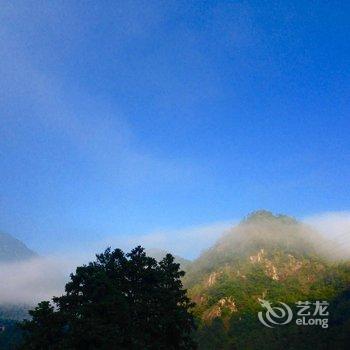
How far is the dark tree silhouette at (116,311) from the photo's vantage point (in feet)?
76.0

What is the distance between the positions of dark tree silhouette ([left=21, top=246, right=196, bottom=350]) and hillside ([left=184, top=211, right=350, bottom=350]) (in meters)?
84.4

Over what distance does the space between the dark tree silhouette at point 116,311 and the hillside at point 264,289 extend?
84406 millimetres

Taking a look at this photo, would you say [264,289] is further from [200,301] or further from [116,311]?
[116,311]

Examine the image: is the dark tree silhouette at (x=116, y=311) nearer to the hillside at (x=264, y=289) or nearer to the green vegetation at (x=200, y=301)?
the green vegetation at (x=200, y=301)

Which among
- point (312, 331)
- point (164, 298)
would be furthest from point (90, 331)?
point (312, 331)

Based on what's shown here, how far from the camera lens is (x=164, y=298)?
27.2 meters

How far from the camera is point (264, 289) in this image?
159000 millimetres

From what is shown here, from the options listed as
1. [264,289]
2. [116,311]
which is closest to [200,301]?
[264,289]

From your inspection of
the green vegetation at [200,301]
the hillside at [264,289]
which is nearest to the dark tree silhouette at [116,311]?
the green vegetation at [200,301]

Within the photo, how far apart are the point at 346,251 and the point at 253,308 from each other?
59743mm

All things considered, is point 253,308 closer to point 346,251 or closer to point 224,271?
point 224,271

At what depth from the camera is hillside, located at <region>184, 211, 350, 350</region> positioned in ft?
384

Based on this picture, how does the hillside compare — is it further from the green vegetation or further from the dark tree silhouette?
the dark tree silhouette

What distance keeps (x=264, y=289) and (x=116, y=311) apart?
144672 millimetres
